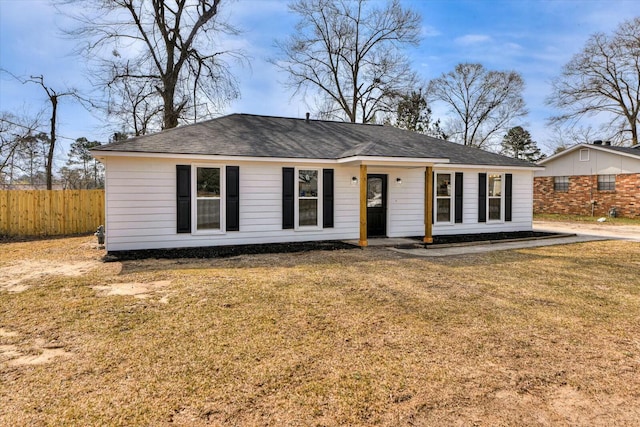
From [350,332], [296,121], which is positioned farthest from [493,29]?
[350,332]

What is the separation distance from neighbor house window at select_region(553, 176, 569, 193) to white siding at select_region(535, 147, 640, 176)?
25 cm

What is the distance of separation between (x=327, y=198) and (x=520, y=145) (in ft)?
101

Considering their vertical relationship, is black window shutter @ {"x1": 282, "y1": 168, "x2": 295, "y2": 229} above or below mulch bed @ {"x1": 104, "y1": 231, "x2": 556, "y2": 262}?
above

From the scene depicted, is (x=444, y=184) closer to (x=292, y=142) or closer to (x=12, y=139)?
(x=292, y=142)

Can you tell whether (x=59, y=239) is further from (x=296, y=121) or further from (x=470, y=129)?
(x=470, y=129)

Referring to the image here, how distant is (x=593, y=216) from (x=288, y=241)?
59.4ft

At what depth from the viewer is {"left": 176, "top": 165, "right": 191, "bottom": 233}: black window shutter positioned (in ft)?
29.2

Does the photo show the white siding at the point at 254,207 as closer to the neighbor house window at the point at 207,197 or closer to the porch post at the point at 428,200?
the neighbor house window at the point at 207,197

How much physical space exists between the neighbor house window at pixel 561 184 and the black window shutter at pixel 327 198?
57.8ft

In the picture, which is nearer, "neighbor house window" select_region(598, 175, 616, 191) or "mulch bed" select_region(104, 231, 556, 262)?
"mulch bed" select_region(104, 231, 556, 262)

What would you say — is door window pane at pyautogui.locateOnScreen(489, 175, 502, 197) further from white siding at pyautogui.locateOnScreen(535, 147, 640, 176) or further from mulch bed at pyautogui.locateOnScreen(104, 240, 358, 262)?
white siding at pyautogui.locateOnScreen(535, 147, 640, 176)

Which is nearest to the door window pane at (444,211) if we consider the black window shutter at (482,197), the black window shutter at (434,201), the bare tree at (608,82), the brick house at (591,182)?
the black window shutter at (434,201)

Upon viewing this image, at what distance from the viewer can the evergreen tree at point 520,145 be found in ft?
111

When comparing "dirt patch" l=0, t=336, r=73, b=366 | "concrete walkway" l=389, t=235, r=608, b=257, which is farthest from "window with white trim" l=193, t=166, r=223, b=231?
"dirt patch" l=0, t=336, r=73, b=366
